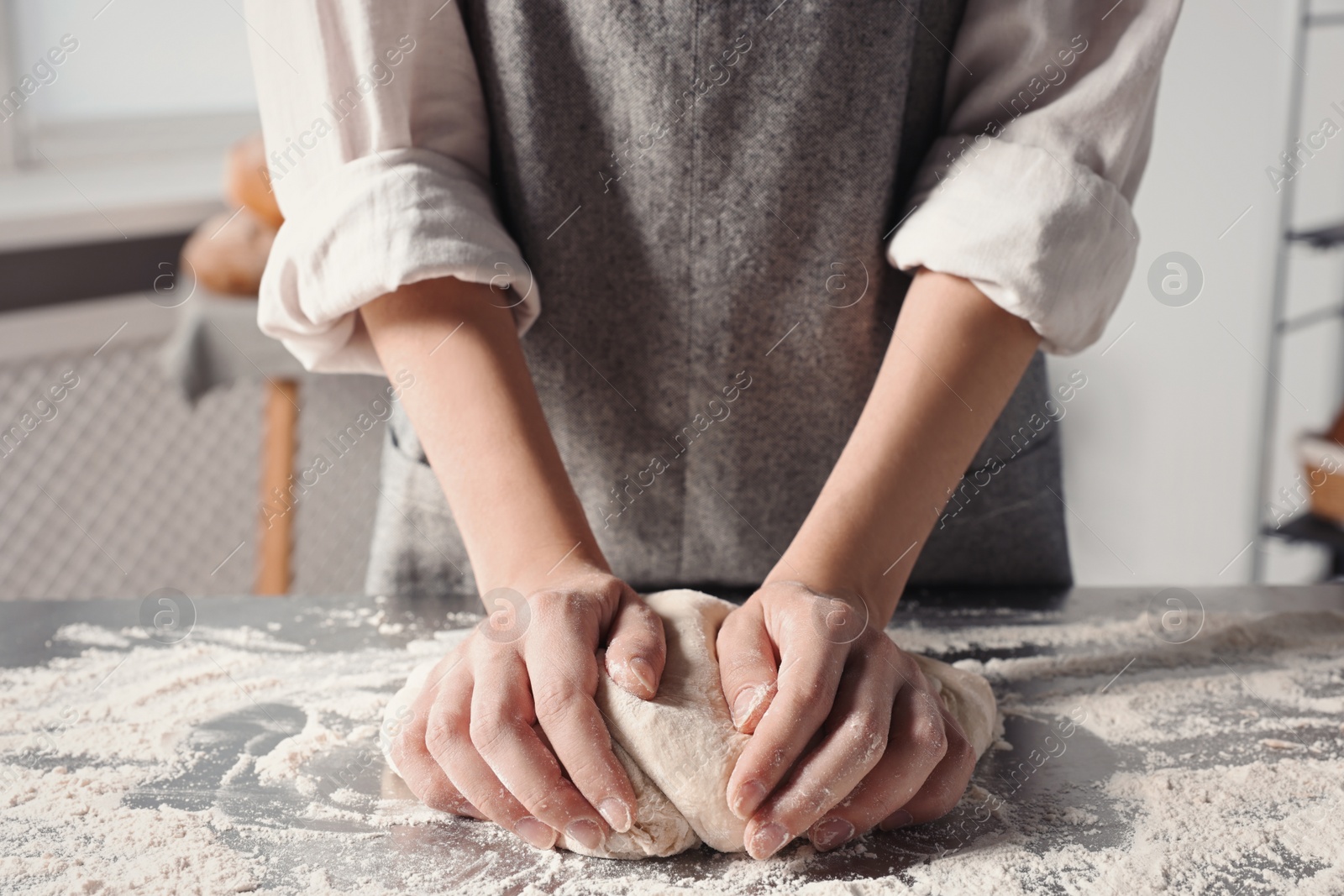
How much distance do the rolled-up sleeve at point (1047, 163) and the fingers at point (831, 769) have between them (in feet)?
0.97

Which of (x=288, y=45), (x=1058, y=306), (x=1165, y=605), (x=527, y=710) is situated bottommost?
(x=1165, y=605)

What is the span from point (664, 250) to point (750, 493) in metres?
0.20

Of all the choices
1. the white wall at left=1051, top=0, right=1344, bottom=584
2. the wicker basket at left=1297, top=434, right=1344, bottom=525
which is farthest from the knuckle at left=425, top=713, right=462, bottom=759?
the white wall at left=1051, top=0, right=1344, bottom=584

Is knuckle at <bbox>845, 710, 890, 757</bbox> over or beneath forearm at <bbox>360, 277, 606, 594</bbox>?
beneath

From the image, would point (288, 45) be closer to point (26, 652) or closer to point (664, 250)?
point (664, 250)

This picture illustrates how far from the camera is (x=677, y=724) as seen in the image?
519 mm

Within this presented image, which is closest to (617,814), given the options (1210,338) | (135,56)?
(1210,338)

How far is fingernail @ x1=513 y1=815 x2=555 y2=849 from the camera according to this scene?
1.61 ft

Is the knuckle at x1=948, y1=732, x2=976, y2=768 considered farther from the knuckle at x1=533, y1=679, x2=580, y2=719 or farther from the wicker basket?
the wicker basket

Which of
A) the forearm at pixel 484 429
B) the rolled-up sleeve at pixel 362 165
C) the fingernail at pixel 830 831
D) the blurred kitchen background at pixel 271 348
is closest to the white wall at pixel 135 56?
the blurred kitchen background at pixel 271 348

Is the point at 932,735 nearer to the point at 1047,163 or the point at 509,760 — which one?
the point at 509,760

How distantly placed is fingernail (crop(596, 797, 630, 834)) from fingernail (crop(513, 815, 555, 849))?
3cm

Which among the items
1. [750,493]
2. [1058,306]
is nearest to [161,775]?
[750,493]

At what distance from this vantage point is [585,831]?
1.59ft
